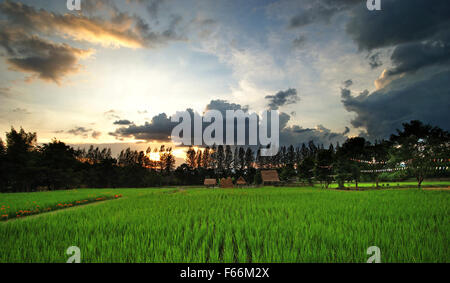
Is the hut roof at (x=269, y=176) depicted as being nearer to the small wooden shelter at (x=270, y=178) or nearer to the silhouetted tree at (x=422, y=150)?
the small wooden shelter at (x=270, y=178)

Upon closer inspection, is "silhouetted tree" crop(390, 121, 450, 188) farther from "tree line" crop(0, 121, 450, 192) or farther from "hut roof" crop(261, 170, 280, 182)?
"hut roof" crop(261, 170, 280, 182)

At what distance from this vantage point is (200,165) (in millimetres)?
91188

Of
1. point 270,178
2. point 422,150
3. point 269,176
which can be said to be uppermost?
point 422,150

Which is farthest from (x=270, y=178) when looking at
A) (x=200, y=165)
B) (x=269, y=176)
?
(x=200, y=165)

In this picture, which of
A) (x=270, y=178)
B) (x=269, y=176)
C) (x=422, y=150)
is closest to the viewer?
(x=422, y=150)

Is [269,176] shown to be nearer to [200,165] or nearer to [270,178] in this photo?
[270,178]

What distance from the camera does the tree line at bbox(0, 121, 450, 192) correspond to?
22.5 m

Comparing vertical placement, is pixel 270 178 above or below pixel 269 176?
below

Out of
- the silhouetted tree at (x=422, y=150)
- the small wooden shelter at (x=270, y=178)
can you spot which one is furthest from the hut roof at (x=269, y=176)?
the silhouetted tree at (x=422, y=150)

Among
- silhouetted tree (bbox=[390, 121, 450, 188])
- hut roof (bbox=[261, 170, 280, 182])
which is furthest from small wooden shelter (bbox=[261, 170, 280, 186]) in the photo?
silhouetted tree (bbox=[390, 121, 450, 188])
